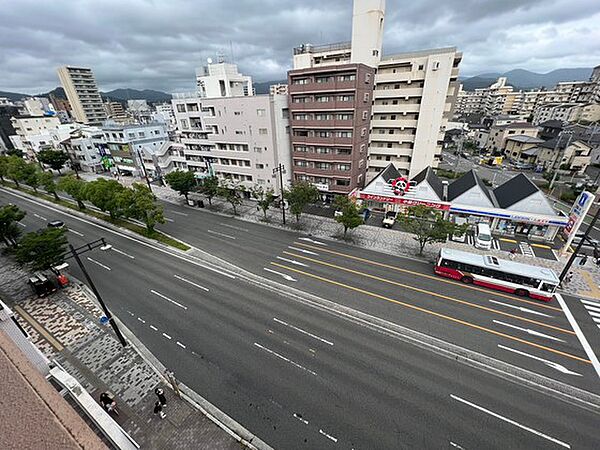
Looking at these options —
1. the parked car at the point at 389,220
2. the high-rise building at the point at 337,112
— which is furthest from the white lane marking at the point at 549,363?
the high-rise building at the point at 337,112

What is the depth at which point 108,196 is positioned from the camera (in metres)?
35.0

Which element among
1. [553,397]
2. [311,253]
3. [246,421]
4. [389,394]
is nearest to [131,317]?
[246,421]

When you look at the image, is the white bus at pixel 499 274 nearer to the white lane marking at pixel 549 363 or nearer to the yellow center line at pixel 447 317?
the yellow center line at pixel 447 317

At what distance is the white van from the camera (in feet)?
99.6

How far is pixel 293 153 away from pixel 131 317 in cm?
3149

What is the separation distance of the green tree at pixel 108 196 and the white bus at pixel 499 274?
130 ft

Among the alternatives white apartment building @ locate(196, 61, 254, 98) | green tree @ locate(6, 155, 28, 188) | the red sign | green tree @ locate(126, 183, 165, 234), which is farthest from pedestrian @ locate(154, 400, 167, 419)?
green tree @ locate(6, 155, 28, 188)

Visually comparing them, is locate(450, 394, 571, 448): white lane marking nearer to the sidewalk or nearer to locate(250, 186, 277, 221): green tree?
the sidewalk

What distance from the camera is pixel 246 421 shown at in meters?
13.9

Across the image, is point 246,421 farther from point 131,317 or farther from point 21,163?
point 21,163

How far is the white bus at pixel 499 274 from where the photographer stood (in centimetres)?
2186

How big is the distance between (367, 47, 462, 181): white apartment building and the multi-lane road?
75.9 ft

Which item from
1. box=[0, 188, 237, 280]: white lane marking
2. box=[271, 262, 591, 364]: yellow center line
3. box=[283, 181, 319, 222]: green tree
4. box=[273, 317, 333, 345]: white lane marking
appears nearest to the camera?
box=[271, 262, 591, 364]: yellow center line

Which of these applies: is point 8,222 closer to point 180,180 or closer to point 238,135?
point 180,180
